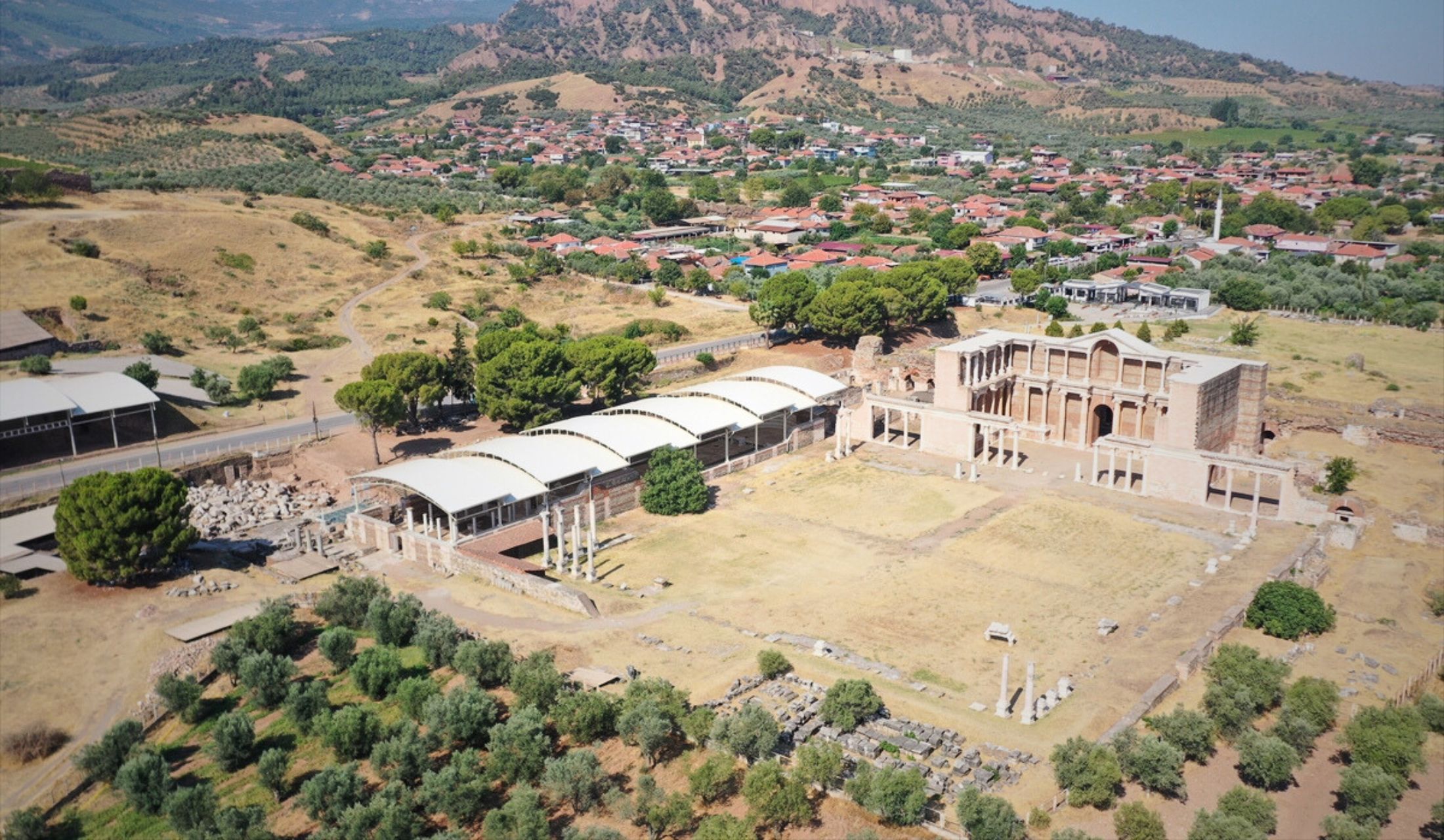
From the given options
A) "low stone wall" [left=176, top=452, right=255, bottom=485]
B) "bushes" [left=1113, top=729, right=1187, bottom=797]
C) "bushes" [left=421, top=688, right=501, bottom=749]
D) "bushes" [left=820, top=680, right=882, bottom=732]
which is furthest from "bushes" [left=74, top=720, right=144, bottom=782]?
"bushes" [left=1113, top=729, right=1187, bottom=797]

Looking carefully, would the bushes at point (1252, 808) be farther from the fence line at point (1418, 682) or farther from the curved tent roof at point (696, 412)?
the curved tent roof at point (696, 412)

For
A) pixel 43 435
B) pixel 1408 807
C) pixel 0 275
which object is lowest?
pixel 1408 807

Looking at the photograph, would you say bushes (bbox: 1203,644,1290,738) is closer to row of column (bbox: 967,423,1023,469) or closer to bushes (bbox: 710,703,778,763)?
bushes (bbox: 710,703,778,763)

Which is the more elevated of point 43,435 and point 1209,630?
point 43,435

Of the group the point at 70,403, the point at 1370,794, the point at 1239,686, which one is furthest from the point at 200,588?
the point at 1370,794

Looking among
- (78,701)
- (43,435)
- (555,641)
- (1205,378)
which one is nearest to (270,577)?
(78,701)

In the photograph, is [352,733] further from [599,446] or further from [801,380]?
[801,380]

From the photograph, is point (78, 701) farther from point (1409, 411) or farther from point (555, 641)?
→ point (1409, 411)
